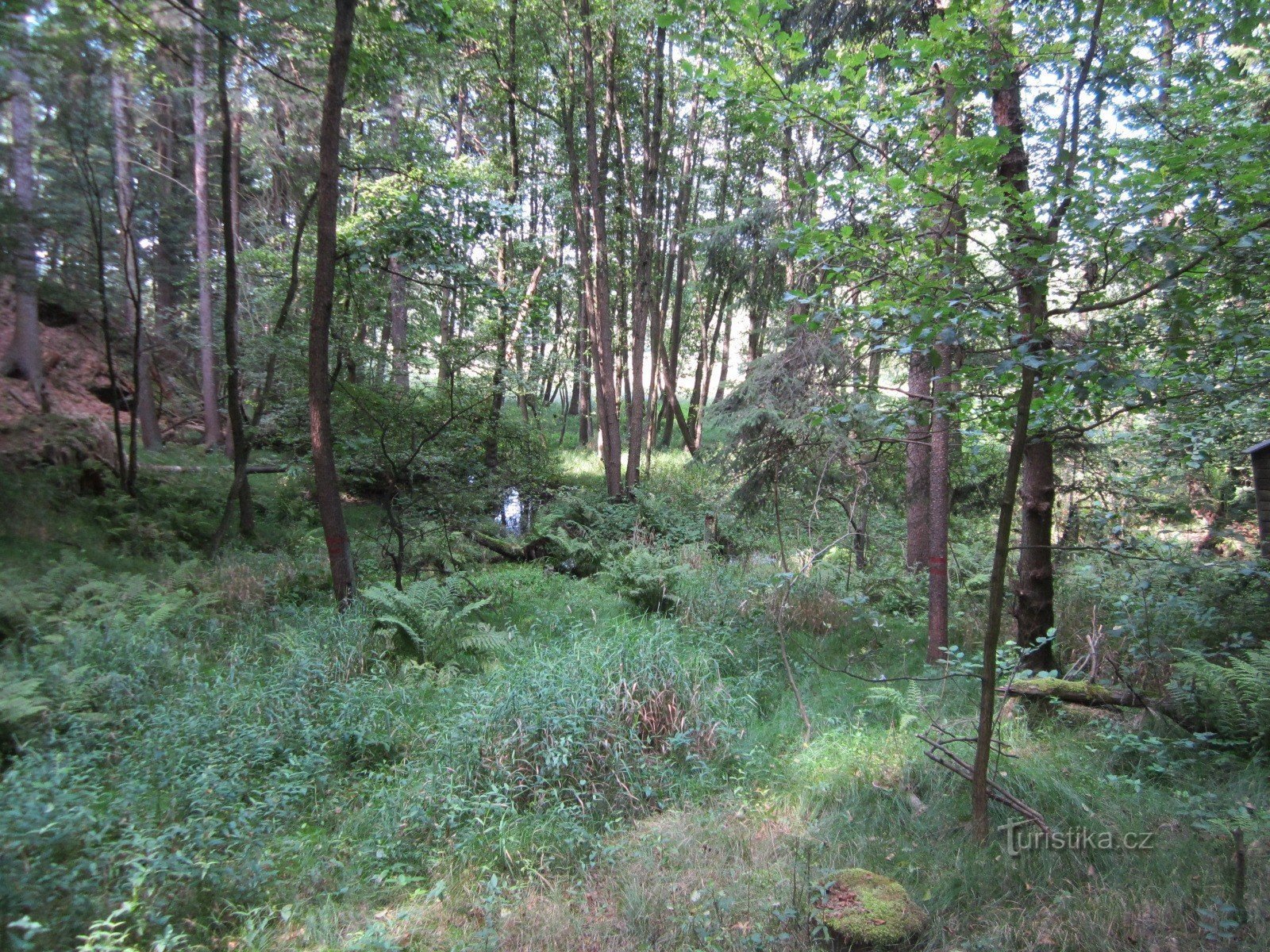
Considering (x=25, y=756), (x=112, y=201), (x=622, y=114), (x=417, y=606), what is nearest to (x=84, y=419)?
Answer: (x=112, y=201)

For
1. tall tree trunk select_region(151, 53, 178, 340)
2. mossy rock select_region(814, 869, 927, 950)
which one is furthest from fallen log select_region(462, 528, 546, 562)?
tall tree trunk select_region(151, 53, 178, 340)

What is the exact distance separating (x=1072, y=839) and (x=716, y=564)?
6.75 metres

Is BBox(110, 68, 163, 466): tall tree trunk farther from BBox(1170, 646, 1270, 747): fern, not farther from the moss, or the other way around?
BBox(1170, 646, 1270, 747): fern

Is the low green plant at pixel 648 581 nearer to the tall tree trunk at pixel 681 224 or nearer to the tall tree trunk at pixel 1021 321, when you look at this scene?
the tall tree trunk at pixel 1021 321

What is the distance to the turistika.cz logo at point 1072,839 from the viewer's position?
Result: 3.47 m

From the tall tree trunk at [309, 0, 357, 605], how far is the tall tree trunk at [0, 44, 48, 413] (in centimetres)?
256

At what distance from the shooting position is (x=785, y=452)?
614 centimetres

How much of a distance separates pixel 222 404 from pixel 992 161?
62.9 ft

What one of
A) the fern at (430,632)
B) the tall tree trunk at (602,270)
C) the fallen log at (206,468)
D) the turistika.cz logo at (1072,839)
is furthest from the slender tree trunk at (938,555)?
the fallen log at (206,468)

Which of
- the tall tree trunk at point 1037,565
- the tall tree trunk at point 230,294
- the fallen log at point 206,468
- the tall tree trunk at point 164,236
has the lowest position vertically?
the tall tree trunk at point 1037,565

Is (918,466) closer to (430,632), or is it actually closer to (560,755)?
(560,755)

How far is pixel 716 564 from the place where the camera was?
10.2 meters

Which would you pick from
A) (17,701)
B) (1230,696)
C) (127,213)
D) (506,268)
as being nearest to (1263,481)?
(1230,696)

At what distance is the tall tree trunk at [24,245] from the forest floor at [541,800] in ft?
10.8
